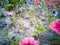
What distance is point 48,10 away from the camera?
284 centimetres

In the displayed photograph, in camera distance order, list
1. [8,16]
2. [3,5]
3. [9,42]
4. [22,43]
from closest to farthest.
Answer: [22,43] → [9,42] → [8,16] → [3,5]

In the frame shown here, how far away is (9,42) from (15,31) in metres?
0.17

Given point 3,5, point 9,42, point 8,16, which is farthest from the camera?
point 3,5

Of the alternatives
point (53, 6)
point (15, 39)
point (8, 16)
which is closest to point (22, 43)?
point (15, 39)

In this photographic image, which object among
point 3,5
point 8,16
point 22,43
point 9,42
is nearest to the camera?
point 22,43

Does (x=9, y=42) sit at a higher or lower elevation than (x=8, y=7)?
lower

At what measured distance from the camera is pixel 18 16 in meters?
2.66

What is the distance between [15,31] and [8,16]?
0.29m

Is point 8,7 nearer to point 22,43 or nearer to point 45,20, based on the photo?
point 45,20

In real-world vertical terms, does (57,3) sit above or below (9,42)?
above

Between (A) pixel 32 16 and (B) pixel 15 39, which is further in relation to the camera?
(A) pixel 32 16

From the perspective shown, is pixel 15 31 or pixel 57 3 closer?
pixel 15 31

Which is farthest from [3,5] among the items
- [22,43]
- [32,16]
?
[22,43]

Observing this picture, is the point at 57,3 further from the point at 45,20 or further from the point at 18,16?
the point at 18,16
